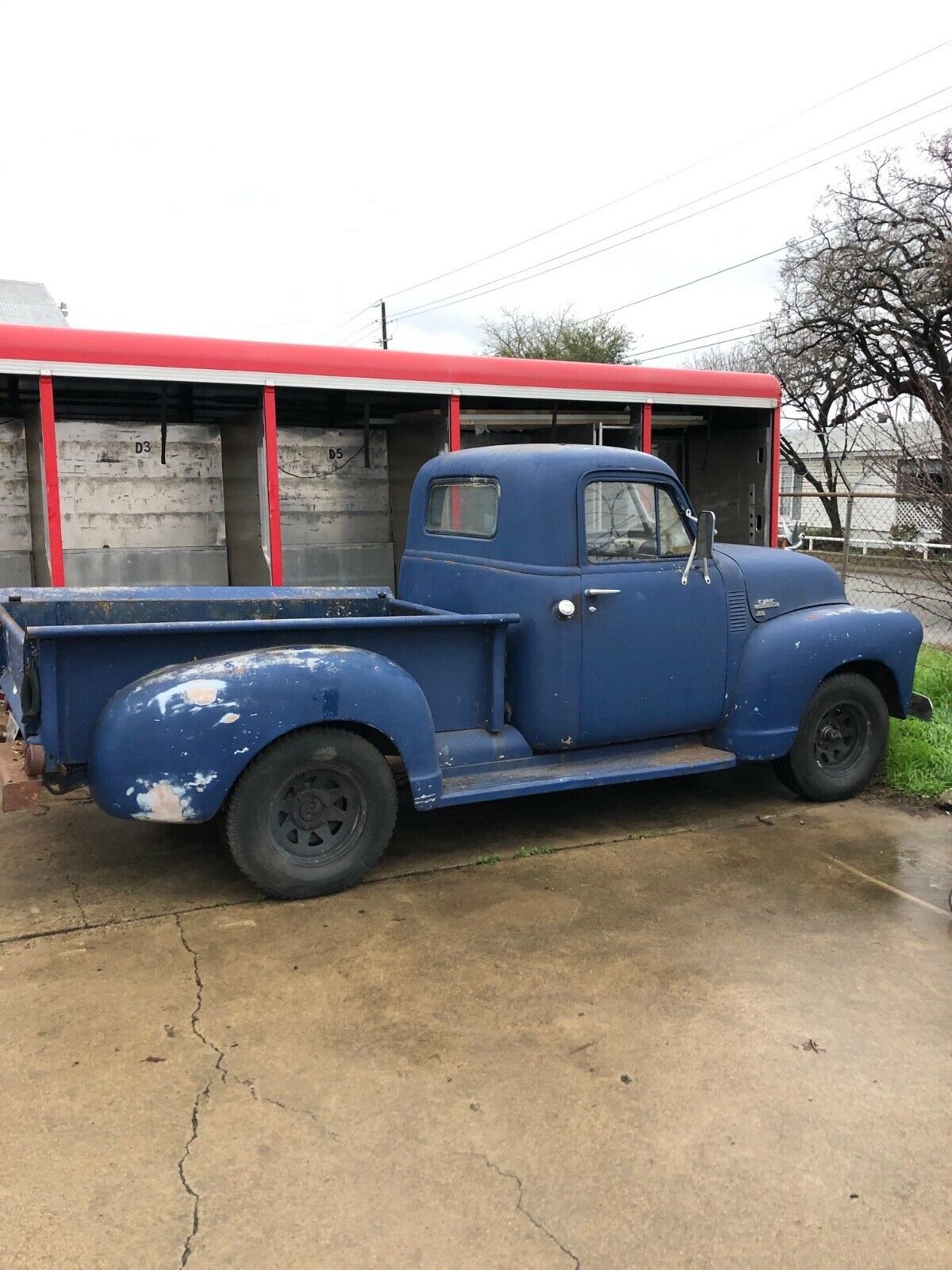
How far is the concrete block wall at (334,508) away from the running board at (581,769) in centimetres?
514

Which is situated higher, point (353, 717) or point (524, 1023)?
point (353, 717)

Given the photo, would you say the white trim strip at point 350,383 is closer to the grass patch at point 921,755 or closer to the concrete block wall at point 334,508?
the concrete block wall at point 334,508

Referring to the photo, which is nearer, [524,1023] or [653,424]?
[524,1023]

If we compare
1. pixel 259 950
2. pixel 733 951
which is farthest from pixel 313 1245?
pixel 733 951

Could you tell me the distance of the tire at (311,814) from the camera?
434 centimetres

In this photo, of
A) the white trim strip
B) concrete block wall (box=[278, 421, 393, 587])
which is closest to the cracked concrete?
the white trim strip

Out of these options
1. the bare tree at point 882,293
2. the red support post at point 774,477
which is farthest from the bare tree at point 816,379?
the red support post at point 774,477

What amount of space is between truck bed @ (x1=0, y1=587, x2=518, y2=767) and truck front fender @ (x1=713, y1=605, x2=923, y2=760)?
1410 mm

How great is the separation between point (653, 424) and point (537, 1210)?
8.82 metres

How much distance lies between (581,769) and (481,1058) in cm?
209

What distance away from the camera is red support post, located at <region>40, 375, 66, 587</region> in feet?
23.2

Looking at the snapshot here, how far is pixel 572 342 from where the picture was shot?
37.6 m

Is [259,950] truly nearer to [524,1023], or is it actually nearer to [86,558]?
[524,1023]

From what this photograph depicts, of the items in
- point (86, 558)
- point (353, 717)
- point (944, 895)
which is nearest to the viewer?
point (353, 717)
